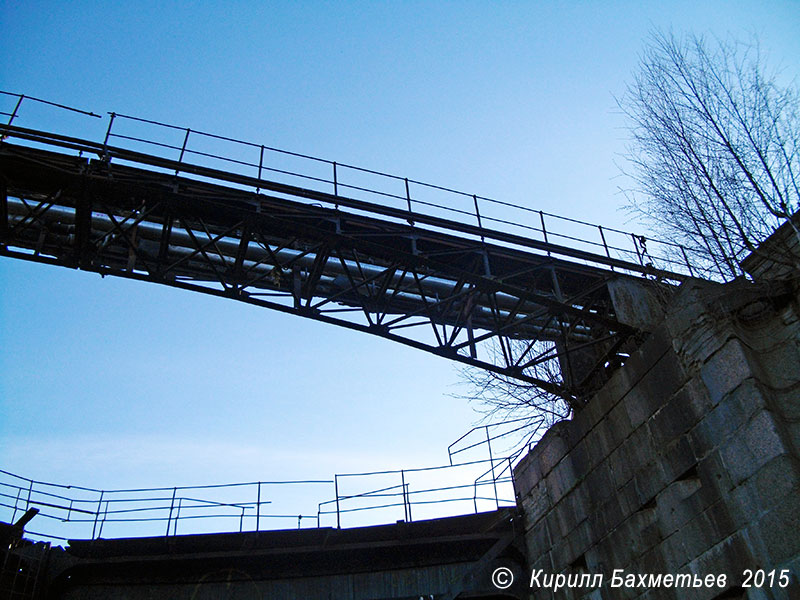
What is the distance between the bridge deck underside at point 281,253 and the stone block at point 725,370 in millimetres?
2926

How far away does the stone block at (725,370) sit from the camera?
26.6 feet

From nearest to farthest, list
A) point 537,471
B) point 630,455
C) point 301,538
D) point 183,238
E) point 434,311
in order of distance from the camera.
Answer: point 630,455 → point 183,238 → point 434,311 → point 537,471 → point 301,538

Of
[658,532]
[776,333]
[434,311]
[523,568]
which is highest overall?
[434,311]

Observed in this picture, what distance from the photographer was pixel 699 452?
8.64m

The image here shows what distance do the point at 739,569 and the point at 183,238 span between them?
9.66 m

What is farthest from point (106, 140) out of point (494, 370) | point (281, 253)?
point (494, 370)

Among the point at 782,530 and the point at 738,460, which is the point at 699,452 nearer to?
the point at 738,460

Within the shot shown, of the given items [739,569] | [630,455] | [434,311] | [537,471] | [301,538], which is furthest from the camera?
[301,538]

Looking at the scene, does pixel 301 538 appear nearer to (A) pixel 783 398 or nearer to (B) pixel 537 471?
(B) pixel 537 471

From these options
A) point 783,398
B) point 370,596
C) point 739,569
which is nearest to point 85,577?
point 370,596

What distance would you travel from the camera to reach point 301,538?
13914mm

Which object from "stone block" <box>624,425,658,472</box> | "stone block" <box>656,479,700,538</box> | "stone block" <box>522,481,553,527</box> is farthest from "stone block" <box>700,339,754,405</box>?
"stone block" <box>522,481,553,527</box>

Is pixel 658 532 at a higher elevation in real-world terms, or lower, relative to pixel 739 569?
higher

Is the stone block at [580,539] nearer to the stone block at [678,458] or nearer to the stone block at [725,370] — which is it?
the stone block at [678,458]
